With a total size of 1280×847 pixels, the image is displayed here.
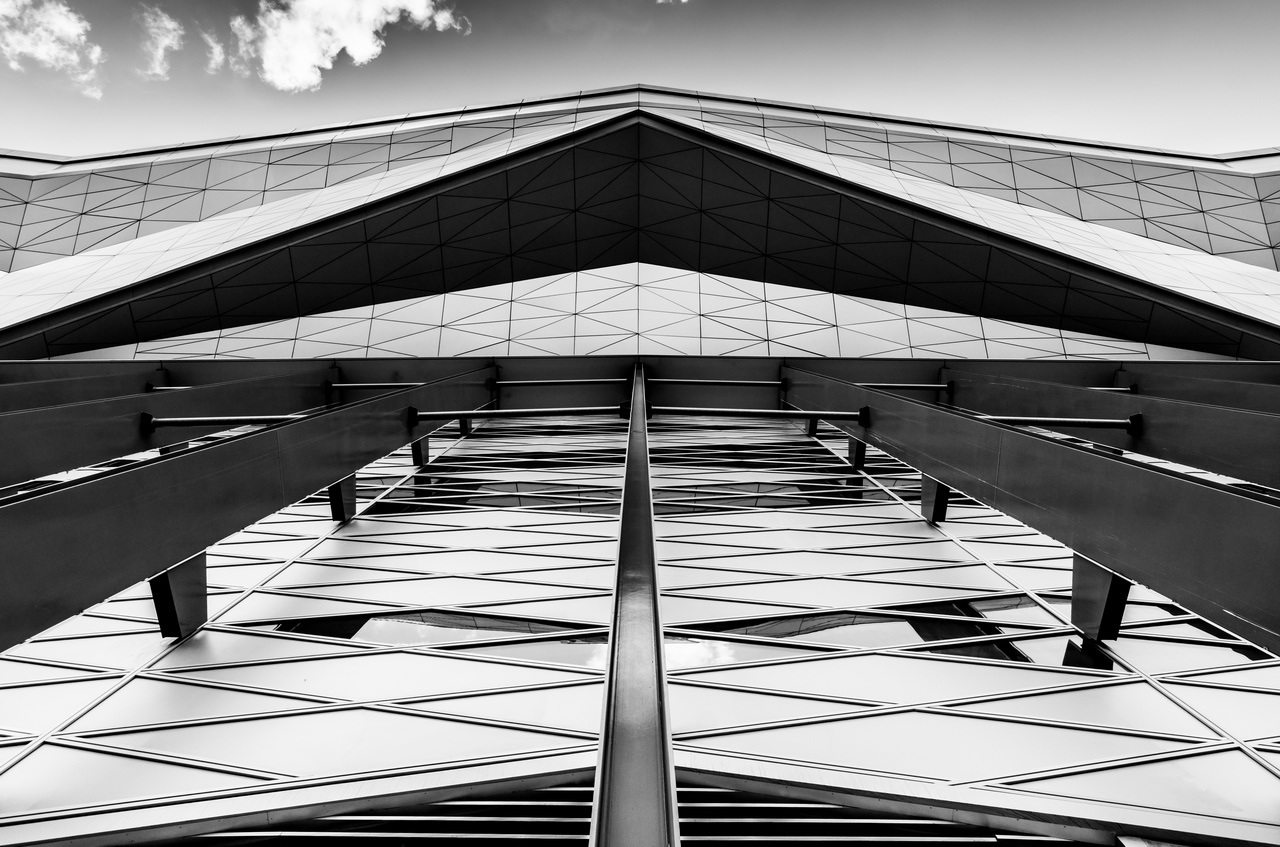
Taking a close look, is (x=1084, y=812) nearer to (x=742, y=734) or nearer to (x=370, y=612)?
(x=742, y=734)

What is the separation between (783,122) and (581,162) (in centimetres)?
1015

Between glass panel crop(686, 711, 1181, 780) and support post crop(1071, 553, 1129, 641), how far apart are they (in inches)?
70.8

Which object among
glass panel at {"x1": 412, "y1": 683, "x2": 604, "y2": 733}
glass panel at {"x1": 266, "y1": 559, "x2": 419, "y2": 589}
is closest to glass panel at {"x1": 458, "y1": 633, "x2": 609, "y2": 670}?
glass panel at {"x1": 412, "y1": 683, "x2": 604, "y2": 733}

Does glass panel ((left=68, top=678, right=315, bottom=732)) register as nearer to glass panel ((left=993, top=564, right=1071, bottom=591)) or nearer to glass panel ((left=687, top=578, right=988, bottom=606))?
glass panel ((left=687, top=578, right=988, bottom=606))

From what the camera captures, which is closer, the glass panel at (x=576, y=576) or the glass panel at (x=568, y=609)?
the glass panel at (x=568, y=609)

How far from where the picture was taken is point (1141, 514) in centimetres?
496

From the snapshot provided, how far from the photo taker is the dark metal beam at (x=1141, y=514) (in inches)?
154

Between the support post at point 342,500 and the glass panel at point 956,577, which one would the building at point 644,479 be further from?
the glass panel at point 956,577

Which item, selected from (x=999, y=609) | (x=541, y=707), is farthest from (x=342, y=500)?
(x=999, y=609)

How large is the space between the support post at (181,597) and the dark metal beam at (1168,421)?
14.8 meters

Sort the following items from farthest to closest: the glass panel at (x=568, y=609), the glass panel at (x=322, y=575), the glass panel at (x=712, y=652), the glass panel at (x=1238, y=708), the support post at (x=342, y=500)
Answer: the support post at (x=342, y=500) → the glass panel at (x=322, y=575) → the glass panel at (x=568, y=609) → the glass panel at (x=712, y=652) → the glass panel at (x=1238, y=708)

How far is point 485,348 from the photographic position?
18406 millimetres

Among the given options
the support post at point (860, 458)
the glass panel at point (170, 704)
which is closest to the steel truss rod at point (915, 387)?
the support post at point (860, 458)

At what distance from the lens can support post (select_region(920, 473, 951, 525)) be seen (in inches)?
440
